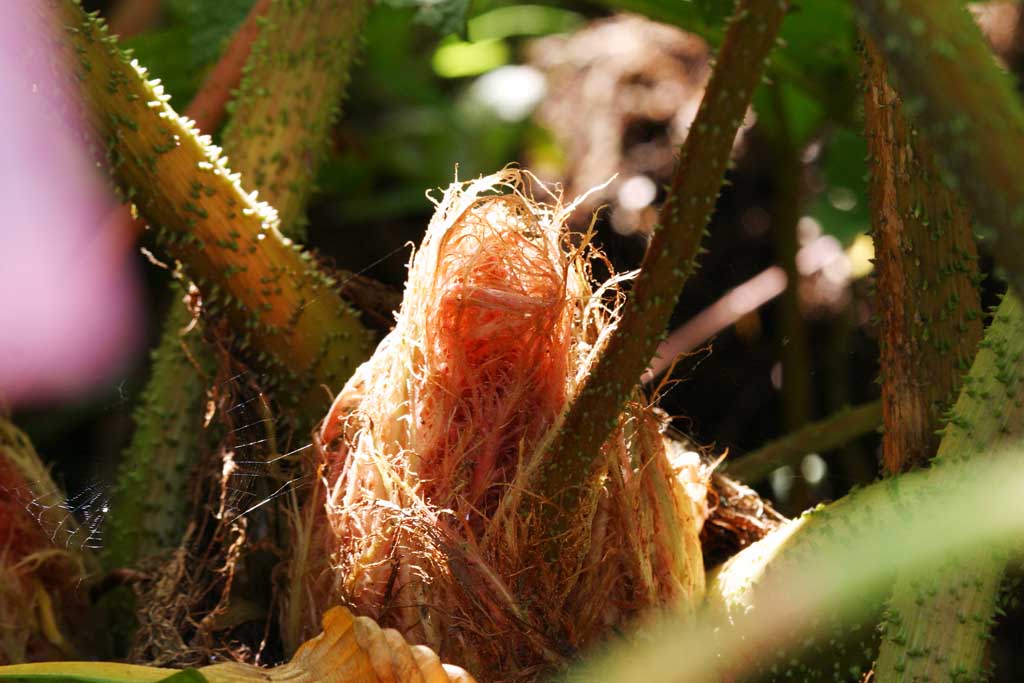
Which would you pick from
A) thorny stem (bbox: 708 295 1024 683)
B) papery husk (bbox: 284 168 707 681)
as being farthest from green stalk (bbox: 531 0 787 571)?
thorny stem (bbox: 708 295 1024 683)

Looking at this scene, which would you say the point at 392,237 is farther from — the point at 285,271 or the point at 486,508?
the point at 486,508

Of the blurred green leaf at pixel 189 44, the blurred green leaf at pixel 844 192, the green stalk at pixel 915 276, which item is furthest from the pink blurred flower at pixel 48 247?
the blurred green leaf at pixel 844 192

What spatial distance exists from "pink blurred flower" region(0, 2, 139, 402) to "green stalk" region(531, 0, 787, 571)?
1.25ft

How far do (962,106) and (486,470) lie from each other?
36 centimetres

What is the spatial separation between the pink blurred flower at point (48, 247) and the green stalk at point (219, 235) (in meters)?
0.03

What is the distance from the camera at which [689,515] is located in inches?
28.5

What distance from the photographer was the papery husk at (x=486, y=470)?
24.9 inches

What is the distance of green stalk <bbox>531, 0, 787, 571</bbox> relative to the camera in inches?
17.3

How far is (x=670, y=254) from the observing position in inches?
19.2

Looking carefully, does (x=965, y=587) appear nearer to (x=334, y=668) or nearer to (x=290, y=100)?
(x=334, y=668)

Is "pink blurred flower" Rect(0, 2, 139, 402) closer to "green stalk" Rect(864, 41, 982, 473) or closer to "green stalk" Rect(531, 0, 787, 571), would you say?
"green stalk" Rect(531, 0, 787, 571)

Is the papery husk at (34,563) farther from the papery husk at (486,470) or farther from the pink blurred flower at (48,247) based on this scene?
the papery husk at (486,470)

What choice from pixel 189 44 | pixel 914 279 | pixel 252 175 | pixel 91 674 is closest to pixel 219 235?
pixel 252 175

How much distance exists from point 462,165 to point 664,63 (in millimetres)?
341
